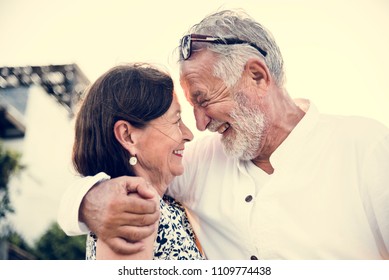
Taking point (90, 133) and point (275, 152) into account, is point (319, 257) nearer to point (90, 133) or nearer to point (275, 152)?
point (275, 152)

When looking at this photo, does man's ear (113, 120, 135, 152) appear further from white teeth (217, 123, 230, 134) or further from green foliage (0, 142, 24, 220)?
green foliage (0, 142, 24, 220)

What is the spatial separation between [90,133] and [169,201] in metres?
Answer: 0.43

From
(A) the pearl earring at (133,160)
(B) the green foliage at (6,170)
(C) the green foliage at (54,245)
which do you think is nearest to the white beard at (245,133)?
(A) the pearl earring at (133,160)

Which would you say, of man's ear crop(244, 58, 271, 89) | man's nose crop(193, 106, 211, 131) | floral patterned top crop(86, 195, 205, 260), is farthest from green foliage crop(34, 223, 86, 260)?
man's ear crop(244, 58, 271, 89)

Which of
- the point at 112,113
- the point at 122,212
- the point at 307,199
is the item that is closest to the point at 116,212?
the point at 122,212

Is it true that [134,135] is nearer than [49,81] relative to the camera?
Yes

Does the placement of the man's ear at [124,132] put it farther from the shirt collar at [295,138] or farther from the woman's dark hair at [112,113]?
the shirt collar at [295,138]

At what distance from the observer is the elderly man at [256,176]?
1696 millimetres

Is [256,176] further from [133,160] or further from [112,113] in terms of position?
[112,113]

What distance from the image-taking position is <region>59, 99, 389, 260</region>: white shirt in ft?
6.00

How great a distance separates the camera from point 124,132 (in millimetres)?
1840

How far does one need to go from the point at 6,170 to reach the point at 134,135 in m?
1.06

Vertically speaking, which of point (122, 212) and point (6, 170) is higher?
point (122, 212)

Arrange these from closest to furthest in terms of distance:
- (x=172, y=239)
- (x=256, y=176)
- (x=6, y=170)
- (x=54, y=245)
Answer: (x=172, y=239) < (x=256, y=176) < (x=54, y=245) < (x=6, y=170)
